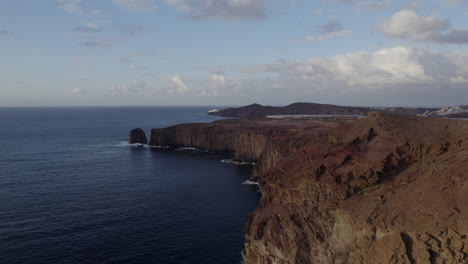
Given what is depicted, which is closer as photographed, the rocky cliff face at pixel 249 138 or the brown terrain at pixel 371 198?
the brown terrain at pixel 371 198

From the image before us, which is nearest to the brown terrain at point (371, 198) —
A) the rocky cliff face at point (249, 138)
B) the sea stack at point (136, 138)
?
the rocky cliff face at point (249, 138)

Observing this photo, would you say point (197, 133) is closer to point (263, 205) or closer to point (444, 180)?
point (263, 205)

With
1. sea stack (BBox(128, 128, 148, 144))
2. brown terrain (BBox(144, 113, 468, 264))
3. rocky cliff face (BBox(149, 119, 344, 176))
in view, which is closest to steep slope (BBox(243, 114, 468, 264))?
brown terrain (BBox(144, 113, 468, 264))

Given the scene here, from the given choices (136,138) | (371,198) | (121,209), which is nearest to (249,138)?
(136,138)

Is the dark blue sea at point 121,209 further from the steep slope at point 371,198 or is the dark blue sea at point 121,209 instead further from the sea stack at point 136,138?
the sea stack at point 136,138

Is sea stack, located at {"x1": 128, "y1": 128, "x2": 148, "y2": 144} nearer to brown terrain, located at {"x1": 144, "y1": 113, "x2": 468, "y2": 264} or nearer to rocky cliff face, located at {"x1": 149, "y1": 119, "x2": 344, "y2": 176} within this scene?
rocky cliff face, located at {"x1": 149, "y1": 119, "x2": 344, "y2": 176}

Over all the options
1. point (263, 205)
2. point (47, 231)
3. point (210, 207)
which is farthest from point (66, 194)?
point (263, 205)
